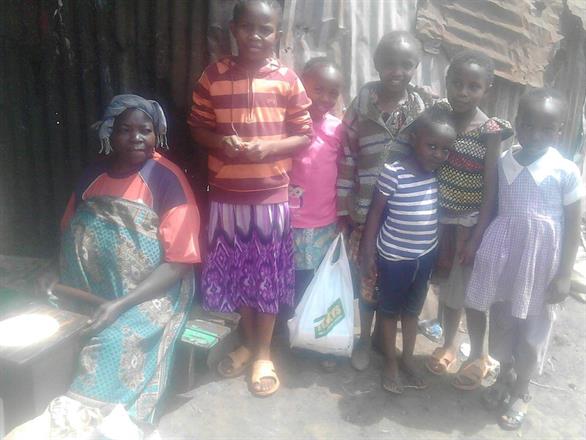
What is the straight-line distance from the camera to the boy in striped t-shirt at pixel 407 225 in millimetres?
2750

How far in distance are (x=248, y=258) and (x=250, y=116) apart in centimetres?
76

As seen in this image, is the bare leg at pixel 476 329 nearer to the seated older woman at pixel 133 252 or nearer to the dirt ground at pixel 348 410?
the dirt ground at pixel 348 410

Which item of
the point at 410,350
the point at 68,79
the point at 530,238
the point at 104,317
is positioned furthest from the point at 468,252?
the point at 68,79

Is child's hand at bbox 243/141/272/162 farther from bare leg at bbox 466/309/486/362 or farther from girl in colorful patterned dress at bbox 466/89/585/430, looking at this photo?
bare leg at bbox 466/309/486/362

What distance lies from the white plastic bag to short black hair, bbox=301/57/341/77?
0.95 meters

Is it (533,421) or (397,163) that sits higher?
(397,163)

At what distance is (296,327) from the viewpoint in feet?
10.0

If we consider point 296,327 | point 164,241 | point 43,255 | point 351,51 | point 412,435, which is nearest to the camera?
point 164,241

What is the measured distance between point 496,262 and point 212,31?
2.08 metres

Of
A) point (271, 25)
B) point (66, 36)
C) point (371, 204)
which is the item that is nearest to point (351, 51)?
point (271, 25)

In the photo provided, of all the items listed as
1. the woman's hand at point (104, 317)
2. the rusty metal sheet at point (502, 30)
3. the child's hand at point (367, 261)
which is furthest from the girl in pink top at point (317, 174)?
the woman's hand at point (104, 317)

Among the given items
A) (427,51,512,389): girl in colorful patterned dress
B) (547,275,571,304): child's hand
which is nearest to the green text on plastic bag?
(427,51,512,389): girl in colorful patterned dress

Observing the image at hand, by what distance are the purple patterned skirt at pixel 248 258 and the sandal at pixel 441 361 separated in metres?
1.02

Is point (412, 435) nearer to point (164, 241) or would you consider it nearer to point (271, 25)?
point (164, 241)
